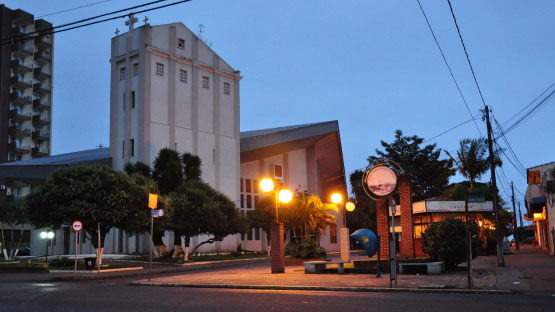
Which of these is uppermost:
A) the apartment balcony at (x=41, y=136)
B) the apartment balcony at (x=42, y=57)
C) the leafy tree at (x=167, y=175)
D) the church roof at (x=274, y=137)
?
the apartment balcony at (x=42, y=57)

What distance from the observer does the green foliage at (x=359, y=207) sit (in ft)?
209

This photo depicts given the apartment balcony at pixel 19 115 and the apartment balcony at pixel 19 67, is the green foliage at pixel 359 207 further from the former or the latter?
the apartment balcony at pixel 19 67

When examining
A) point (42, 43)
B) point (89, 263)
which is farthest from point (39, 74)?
point (89, 263)

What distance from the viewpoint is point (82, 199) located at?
29125 mm

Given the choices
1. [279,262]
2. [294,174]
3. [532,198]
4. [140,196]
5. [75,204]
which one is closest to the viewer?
[279,262]

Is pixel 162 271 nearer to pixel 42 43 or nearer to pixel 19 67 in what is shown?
pixel 19 67

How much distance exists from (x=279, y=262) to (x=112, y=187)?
37.0 ft

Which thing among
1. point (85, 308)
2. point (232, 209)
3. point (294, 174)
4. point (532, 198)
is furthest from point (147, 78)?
point (85, 308)

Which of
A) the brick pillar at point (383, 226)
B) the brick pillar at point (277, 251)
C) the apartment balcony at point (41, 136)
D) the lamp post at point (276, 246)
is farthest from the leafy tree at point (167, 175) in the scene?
the apartment balcony at point (41, 136)

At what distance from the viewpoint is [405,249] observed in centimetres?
2477

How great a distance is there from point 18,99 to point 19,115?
245 centimetres

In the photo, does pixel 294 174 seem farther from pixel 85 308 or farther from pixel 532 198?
Result: pixel 85 308

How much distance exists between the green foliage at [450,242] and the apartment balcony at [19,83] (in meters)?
77.2

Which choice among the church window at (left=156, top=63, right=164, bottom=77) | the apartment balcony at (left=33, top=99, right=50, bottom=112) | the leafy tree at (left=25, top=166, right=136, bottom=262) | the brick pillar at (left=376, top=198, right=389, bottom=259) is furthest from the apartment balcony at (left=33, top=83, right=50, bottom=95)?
the brick pillar at (left=376, top=198, right=389, bottom=259)
